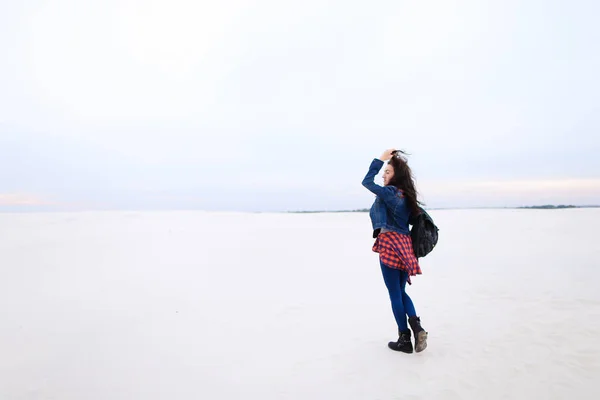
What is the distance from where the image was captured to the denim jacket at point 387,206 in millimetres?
3594

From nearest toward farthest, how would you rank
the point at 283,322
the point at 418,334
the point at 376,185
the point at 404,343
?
the point at 376,185 < the point at 418,334 < the point at 404,343 < the point at 283,322

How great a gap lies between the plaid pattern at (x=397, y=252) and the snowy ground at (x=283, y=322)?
995 mm

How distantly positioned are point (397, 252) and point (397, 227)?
0.88 ft

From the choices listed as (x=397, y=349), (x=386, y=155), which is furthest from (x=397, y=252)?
(x=397, y=349)

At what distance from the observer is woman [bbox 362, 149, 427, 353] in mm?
3639

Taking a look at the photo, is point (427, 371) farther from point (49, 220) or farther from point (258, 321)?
point (49, 220)

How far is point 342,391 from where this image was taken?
125 inches

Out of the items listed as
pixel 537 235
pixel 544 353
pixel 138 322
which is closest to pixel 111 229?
pixel 138 322

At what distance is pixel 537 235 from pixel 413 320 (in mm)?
11479

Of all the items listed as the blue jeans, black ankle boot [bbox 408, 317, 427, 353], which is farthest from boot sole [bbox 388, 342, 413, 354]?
the blue jeans

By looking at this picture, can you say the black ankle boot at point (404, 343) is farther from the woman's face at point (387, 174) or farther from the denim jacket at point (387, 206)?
the woman's face at point (387, 174)

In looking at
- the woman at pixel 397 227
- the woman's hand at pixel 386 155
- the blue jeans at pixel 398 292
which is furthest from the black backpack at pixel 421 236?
the woman's hand at pixel 386 155

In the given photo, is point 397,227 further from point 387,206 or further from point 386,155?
point 386,155

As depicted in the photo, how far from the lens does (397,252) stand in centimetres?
362
